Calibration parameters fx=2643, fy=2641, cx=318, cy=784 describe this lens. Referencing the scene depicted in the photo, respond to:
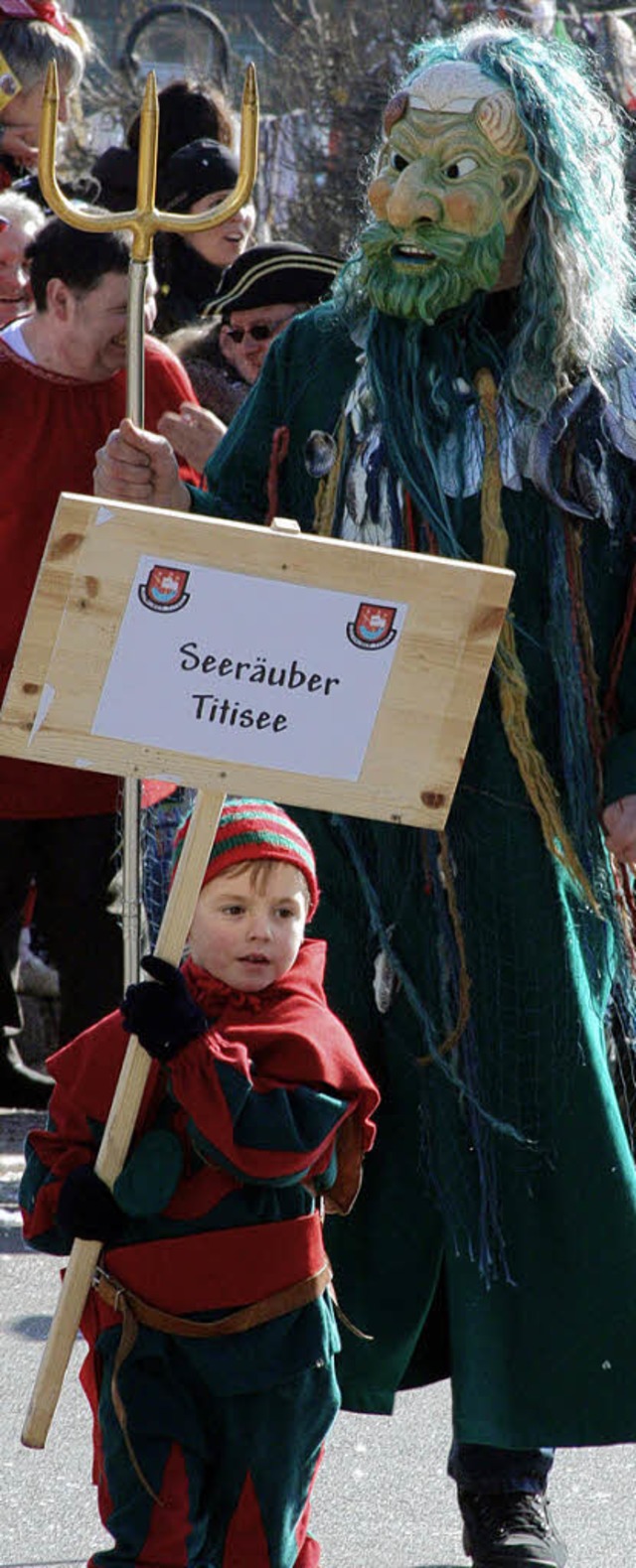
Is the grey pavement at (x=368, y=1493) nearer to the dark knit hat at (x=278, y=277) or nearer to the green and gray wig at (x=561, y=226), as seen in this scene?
the green and gray wig at (x=561, y=226)

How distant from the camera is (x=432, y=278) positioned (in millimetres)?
3240

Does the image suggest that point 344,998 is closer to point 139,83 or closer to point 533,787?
point 533,787

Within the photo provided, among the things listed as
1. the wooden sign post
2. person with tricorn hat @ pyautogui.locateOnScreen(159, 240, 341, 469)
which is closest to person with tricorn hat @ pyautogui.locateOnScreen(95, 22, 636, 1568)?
the wooden sign post

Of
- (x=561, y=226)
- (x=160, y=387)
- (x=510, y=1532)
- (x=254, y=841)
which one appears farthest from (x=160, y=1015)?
(x=160, y=387)

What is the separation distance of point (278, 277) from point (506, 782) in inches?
99.0

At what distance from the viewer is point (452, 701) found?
2725 mm

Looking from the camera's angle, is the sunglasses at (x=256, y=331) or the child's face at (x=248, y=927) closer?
the child's face at (x=248, y=927)

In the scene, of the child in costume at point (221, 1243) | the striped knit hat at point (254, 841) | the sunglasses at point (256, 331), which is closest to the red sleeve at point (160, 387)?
the sunglasses at point (256, 331)

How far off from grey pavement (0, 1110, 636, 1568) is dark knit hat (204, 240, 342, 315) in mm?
2319

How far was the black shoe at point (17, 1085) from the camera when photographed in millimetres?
5621

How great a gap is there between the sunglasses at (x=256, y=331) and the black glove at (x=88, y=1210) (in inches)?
119

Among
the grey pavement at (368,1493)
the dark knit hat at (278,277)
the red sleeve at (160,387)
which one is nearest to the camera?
the grey pavement at (368,1493)

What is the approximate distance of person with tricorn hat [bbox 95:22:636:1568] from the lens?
128 inches

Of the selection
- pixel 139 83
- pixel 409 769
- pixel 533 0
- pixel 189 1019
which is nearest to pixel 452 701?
pixel 409 769
